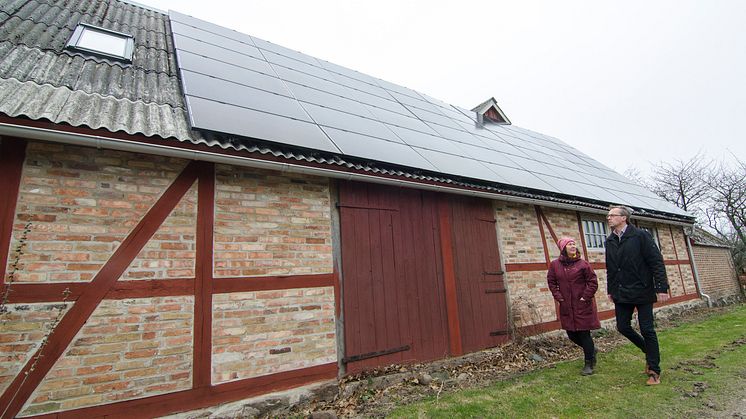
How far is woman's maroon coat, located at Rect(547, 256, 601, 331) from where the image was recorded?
4.08 m

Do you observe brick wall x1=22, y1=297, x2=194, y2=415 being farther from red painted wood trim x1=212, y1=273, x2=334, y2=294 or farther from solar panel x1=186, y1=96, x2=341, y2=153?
solar panel x1=186, y1=96, x2=341, y2=153

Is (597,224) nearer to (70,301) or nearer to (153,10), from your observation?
(70,301)

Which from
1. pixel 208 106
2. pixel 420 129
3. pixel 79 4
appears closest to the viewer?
pixel 208 106

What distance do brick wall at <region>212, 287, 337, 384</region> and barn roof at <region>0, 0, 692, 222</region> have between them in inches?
53.2

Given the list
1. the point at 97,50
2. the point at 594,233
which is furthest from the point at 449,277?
the point at 97,50

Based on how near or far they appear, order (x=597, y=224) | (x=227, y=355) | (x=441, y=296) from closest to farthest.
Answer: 1. (x=227, y=355)
2. (x=441, y=296)
3. (x=597, y=224)

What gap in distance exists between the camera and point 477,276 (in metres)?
5.21

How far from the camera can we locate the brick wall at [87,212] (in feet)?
8.77

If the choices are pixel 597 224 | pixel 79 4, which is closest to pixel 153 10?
pixel 79 4

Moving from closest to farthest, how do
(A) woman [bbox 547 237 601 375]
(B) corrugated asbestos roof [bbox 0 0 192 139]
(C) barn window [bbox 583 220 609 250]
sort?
(B) corrugated asbestos roof [bbox 0 0 192 139] → (A) woman [bbox 547 237 601 375] → (C) barn window [bbox 583 220 609 250]

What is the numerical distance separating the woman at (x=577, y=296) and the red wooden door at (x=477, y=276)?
1.06 metres

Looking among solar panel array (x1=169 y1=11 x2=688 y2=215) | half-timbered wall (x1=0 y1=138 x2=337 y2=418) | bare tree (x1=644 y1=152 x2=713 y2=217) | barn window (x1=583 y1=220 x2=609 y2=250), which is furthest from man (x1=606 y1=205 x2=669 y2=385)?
bare tree (x1=644 y1=152 x2=713 y2=217)

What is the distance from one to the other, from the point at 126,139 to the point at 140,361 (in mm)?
1694

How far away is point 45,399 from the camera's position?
252 centimetres
